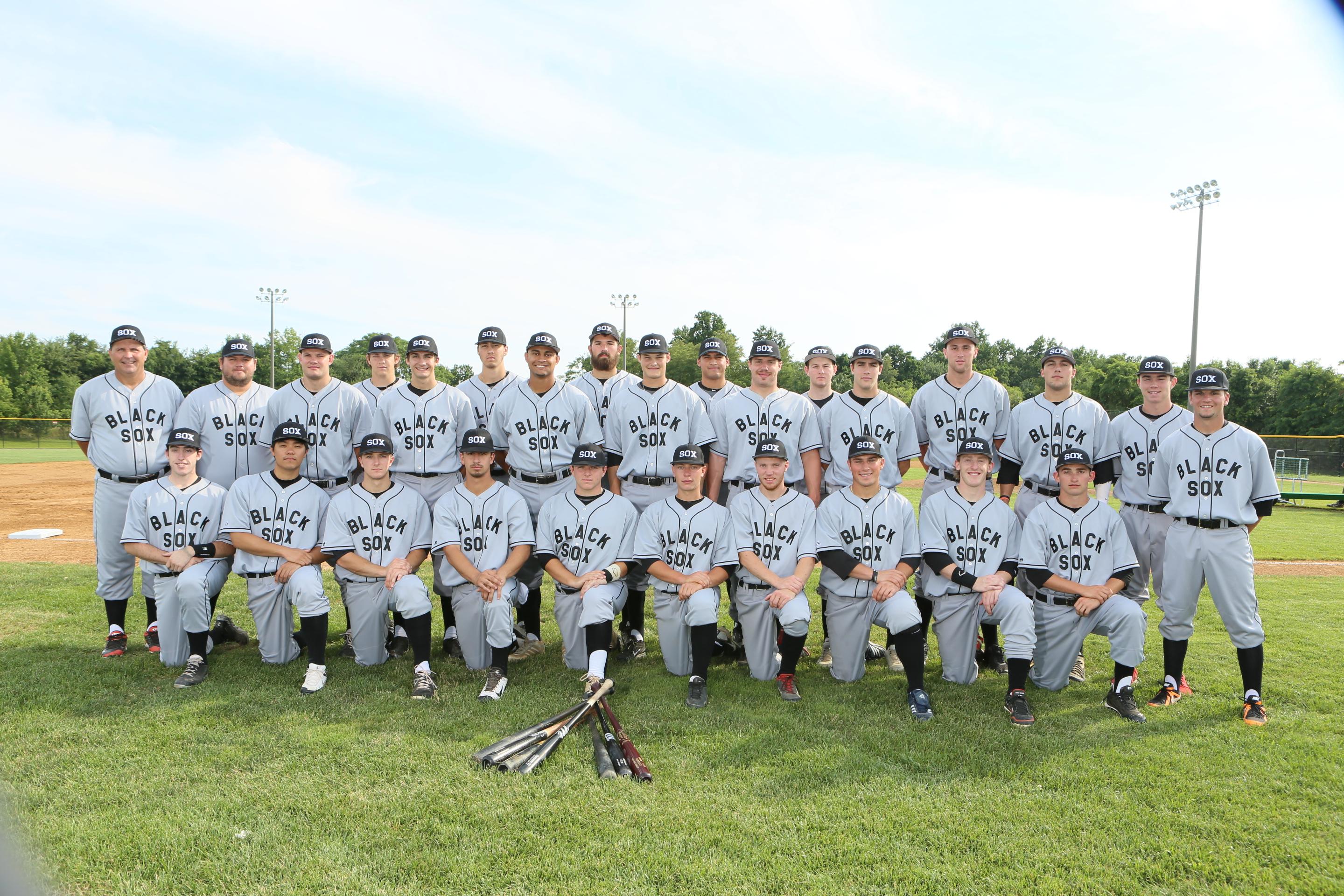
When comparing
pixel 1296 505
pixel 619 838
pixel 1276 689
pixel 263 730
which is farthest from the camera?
pixel 1296 505

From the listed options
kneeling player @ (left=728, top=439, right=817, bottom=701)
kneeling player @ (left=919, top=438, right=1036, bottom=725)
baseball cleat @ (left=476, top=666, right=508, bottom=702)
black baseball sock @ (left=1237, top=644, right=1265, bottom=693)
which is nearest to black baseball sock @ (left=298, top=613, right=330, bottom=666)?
baseball cleat @ (left=476, top=666, right=508, bottom=702)

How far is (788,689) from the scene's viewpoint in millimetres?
4914

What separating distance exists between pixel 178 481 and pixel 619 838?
4.31 metres

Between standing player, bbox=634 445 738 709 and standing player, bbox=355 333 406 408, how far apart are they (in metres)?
2.42

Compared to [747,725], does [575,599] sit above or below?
above

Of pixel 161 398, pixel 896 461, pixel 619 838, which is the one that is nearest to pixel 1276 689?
pixel 896 461

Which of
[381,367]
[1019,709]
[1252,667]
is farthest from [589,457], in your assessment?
[1252,667]

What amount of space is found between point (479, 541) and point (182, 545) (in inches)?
84.3

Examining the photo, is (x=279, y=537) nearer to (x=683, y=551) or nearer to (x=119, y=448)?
(x=119, y=448)

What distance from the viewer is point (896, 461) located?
5855 mm

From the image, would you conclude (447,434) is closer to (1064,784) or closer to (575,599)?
(575,599)

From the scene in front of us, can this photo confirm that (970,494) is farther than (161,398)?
No

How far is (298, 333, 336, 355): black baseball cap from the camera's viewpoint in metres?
5.97

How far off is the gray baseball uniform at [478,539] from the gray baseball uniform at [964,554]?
A: 278cm
